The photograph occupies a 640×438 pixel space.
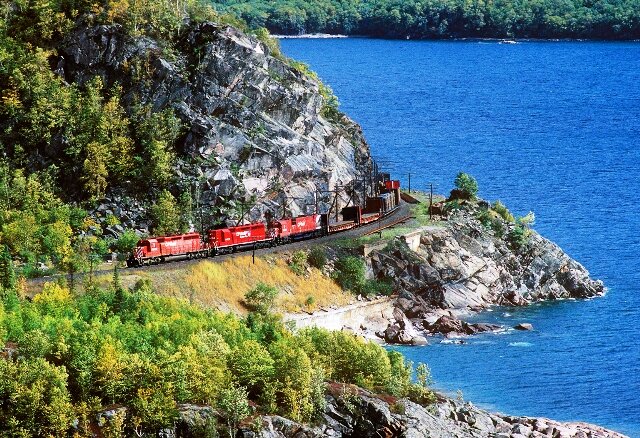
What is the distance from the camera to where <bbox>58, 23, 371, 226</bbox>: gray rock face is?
523 feet

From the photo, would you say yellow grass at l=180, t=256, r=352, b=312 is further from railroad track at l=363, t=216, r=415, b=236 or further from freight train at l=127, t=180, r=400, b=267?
railroad track at l=363, t=216, r=415, b=236

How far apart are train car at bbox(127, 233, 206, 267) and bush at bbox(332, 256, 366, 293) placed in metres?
14.8

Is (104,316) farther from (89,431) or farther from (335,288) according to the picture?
(335,288)

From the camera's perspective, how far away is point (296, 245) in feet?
513

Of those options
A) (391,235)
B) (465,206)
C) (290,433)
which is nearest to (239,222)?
(391,235)

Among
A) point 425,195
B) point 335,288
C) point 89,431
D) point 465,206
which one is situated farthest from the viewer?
point 425,195

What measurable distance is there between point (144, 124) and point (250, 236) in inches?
666

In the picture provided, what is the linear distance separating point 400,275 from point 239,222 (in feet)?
56.8

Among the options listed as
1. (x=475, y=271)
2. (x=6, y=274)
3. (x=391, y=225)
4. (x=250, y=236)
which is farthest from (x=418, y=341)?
(x=6, y=274)

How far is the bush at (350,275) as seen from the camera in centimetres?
15475

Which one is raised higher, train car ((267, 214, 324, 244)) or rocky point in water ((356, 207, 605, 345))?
train car ((267, 214, 324, 244))

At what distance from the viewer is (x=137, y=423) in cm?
10744

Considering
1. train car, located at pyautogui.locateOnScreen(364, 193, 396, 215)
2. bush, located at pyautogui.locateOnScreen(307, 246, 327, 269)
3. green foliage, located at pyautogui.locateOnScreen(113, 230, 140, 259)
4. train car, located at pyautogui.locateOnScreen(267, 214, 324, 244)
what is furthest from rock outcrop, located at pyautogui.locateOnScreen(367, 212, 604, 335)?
green foliage, located at pyautogui.locateOnScreen(113, 230, 140, 259)

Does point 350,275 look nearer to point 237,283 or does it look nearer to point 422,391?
point 237,283
